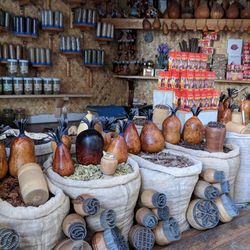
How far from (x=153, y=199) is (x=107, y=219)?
0.34 meters

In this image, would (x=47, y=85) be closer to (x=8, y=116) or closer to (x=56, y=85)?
(x=56, y=85)

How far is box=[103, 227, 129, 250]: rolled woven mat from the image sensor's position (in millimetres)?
1565

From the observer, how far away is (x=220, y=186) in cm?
217

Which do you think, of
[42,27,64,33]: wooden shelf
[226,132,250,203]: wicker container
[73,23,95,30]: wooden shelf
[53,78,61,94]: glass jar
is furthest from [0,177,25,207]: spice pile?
[73,23,95,30]: wooden shelf

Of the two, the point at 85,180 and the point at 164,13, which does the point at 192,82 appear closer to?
the point at 85,180

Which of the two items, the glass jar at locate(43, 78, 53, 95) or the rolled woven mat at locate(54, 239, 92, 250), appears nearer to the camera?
the rolled woven mat at locate(54, 239, 92, 250)

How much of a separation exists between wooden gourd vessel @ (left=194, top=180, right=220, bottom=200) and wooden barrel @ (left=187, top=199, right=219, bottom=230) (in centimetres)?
4

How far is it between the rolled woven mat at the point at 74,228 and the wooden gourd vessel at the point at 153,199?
447mm

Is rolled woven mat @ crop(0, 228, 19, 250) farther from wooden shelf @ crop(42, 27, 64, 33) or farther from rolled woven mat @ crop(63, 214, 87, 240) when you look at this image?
wooden shelf @ crop(42, 27, 64, 33)

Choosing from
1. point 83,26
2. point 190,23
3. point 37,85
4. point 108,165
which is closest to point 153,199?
point 108,165

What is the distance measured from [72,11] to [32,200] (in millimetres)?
4519

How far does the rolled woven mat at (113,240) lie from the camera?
1.57 meters

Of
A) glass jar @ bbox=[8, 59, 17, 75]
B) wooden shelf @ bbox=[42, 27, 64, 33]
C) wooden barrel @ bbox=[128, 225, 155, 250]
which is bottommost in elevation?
wooden barrel @ bbox=[128, 225, 155, 250]

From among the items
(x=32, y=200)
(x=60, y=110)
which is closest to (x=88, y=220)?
(x=32, y=200)
